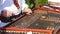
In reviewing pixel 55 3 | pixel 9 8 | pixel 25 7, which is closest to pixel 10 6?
pixel 9 8

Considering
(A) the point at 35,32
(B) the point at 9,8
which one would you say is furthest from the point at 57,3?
(A) the point at 35,32

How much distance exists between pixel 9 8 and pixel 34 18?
385mm

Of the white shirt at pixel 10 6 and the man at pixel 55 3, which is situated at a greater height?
the white shirt at pixel 10 6

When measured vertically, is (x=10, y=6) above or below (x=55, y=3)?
above

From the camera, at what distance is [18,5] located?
2932 millimetres

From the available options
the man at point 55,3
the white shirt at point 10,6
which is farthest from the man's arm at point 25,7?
the man at point 55,3

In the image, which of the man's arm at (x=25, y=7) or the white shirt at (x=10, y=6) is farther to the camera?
the man's arm at (x=25, y=7)

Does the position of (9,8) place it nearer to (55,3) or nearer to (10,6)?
(10,6)

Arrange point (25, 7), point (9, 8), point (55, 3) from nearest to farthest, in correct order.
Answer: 1. point (9, 8)
2. point (25, 7)
3. point (55, 3)

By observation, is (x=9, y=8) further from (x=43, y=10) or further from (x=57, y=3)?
(x=57, y=3)

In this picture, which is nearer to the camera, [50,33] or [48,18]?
[50,33]

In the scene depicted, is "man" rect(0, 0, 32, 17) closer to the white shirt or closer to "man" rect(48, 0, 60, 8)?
the white shirt

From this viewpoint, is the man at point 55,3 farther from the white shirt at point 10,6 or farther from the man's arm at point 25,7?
the white shirt at point 10,6

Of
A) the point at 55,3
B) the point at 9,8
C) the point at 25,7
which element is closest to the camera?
the point at 9,8
